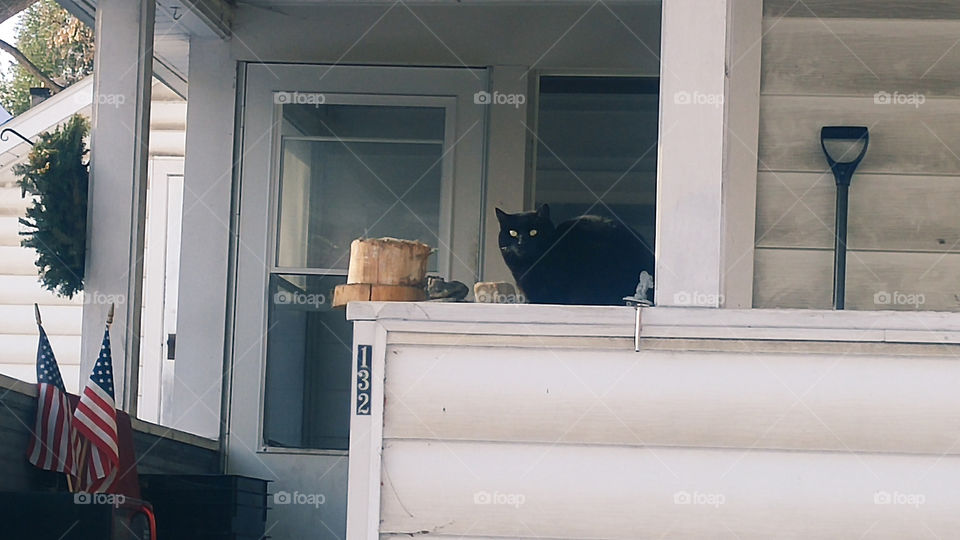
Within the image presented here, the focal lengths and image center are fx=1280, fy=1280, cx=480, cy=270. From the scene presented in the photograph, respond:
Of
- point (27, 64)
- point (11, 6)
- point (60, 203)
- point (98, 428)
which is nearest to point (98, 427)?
point (98, 428)

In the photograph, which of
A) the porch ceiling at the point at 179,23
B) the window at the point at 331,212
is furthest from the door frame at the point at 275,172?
the porch ceiling at the point at 179,23

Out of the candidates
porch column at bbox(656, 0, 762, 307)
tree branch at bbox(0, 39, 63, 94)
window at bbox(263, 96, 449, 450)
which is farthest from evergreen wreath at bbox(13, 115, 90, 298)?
tree branch at bbox(0, 39, 63, 94)

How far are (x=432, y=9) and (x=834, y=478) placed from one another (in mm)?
4732

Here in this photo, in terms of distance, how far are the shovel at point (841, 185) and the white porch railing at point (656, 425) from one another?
2.90 feet

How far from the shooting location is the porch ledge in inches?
103

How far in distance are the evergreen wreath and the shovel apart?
3.33 m

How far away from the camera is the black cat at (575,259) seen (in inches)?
182

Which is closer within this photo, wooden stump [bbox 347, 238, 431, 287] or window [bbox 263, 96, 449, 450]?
wooden stump [bbox 347, 238, 431, 287]

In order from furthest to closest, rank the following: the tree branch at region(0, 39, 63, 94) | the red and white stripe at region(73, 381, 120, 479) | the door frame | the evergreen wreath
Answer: the tree branch at region(0, 39, 63, 94) → the door frame → the evergreen wreath → the red and white stripe at region(73, 381, 120, 479)

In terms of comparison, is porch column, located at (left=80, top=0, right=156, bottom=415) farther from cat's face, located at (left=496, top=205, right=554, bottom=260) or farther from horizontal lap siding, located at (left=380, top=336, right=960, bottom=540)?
horizontal lap siding, located at (left=380, top=336, right=960, bottom=540)

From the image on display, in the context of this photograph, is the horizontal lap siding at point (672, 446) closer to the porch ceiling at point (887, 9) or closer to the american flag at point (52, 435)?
the porch ceiling at point (887, 9)

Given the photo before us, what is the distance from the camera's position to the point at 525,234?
16.8ft

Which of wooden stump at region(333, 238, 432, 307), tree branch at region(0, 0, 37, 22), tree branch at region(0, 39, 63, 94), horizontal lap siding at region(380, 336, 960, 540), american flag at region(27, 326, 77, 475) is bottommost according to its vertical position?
american flag at region(27, 326, 77, 475)

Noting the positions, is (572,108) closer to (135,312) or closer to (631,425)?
(135,312)
